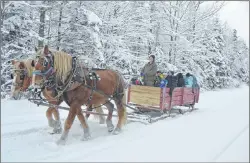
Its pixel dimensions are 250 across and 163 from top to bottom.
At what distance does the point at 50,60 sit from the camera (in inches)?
207

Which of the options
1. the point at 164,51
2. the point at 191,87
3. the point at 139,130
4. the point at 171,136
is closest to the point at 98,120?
the point at 139,130

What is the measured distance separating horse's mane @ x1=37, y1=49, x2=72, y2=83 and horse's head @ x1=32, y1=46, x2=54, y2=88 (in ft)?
0.55

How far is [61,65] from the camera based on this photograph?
216 inches

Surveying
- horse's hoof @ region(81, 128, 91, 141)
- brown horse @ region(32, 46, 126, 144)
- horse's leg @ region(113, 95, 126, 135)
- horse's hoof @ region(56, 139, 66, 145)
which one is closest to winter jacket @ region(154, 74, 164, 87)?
horse's leg @ region(113, 95, 126, 135)

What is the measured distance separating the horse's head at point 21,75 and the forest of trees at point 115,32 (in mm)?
258

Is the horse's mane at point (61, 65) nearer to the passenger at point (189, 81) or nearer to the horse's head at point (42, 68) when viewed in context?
the horse's head at point (42, 68)

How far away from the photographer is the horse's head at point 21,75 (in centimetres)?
515

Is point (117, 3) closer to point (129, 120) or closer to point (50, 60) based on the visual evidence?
point (129, 120)

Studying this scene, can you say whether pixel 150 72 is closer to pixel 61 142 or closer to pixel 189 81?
pixel 189 81

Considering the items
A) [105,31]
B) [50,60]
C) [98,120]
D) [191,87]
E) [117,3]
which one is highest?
[117,3]

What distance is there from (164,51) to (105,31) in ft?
18.6

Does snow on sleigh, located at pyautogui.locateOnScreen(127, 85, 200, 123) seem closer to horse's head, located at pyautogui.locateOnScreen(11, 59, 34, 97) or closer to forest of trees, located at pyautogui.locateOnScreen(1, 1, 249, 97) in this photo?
forest of trees, located at pyautogui.locateOnScreen(1, 1, 249, 97)

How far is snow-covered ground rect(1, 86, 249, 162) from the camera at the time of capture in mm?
4727

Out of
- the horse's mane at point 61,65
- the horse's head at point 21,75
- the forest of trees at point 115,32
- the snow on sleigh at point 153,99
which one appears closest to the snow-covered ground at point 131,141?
the horse's head at point 21,75
